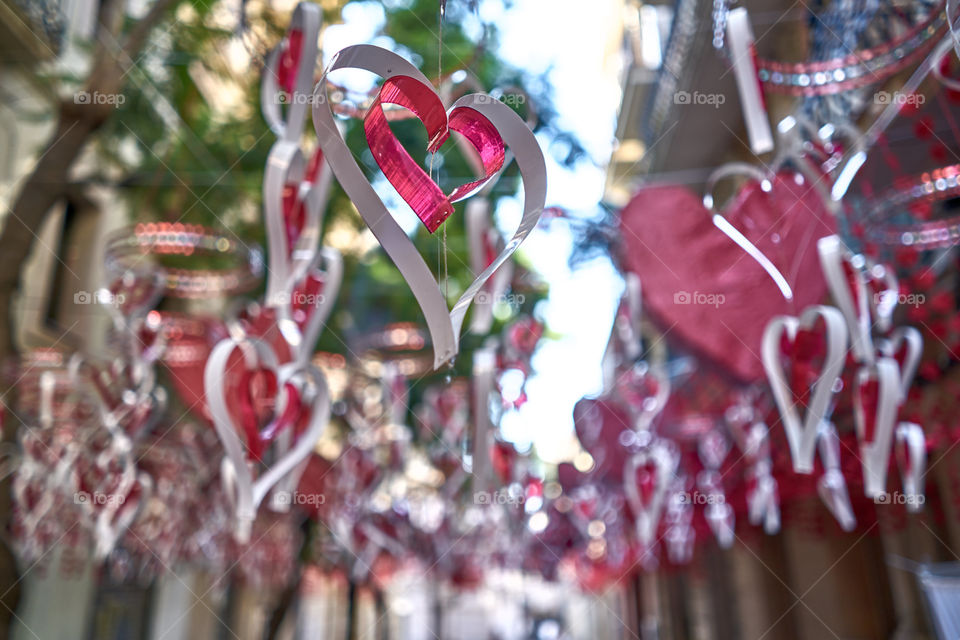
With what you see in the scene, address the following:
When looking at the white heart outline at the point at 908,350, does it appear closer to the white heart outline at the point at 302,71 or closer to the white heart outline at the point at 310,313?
the white heart outline at the point at 310,313

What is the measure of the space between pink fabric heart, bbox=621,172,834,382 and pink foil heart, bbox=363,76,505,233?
197 cm

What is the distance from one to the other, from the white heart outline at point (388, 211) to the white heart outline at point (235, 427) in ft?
4.03

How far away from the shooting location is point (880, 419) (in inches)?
108

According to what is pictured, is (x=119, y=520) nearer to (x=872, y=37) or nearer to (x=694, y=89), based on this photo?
(x=872, y=37)

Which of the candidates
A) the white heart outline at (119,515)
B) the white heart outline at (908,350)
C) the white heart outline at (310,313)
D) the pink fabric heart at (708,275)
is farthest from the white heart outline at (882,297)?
the white heart outline at (119,515)

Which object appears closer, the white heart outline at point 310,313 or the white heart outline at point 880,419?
the white heart outline at point 310,313

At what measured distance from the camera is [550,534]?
31.9 feet

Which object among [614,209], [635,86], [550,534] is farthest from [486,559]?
[614,209]

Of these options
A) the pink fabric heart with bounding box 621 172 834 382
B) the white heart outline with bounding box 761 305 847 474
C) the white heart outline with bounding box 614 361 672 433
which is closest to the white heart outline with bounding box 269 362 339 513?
the white heart outline with bounding box 761 305 847 474

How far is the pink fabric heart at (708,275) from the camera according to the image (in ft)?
11.3

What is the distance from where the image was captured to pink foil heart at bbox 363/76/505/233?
4.50 feet

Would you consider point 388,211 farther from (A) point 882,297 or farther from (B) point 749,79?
(A) point 882,297

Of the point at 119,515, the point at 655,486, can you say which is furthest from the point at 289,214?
the point at 655,486

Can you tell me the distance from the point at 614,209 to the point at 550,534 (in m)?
6.21
